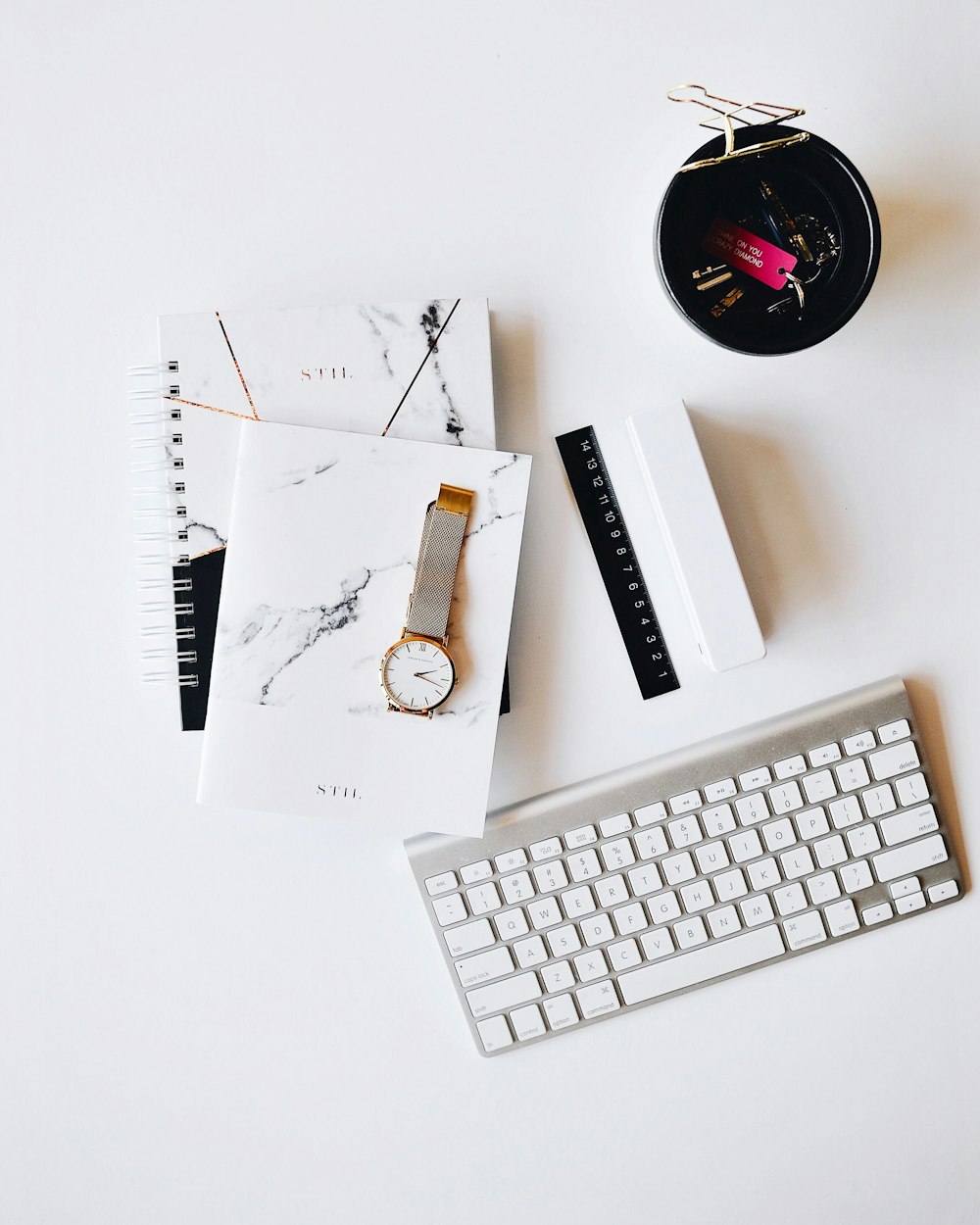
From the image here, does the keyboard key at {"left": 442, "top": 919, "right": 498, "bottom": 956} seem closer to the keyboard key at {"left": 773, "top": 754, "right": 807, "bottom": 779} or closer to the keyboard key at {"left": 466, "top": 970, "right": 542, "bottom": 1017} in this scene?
the keyboard key at {"left": 466, "top": 970, "right": 542, "bottom": 1017}

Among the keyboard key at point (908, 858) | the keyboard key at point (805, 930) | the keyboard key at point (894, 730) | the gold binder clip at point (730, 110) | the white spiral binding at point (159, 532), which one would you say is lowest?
the keyboard key at point (805, 930)

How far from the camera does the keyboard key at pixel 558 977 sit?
0.61m

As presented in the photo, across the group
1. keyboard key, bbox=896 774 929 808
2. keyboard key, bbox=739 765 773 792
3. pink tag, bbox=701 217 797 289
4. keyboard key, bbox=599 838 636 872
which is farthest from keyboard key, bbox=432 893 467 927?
pink tag, bbox=701 217 797 289

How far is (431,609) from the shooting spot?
57 cm

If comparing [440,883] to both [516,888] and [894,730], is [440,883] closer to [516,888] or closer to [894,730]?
[516,888]

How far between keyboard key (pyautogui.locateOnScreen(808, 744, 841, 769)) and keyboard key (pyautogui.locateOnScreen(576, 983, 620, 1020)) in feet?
0.67

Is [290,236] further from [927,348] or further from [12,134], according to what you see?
[927,348]

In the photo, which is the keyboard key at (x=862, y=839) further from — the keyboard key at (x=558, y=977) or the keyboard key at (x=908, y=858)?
the keyboard key at (x=558, y=977)

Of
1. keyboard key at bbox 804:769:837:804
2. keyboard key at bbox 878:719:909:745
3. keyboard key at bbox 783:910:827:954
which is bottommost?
keyboard key at bbox 783:910:827:954

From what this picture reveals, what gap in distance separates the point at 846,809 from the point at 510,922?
0.78ft

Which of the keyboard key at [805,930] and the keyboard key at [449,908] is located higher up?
the keyboard key at [449,908]

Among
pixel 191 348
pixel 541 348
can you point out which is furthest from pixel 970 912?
pixel 191 348

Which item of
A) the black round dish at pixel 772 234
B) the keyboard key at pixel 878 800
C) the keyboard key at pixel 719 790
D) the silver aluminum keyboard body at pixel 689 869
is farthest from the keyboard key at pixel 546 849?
the black round dish at pixel 772 234

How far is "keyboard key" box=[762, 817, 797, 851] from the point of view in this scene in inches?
23.7
